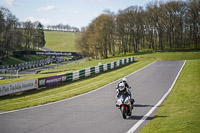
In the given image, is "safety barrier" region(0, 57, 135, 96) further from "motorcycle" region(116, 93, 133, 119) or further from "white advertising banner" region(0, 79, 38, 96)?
"motorcycle" region(116, 93, 133, 119)

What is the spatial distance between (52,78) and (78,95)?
22.2 ft

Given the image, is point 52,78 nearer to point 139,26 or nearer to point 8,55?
point 139,26

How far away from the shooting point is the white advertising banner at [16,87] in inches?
779

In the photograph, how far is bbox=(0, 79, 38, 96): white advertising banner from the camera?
1978cm

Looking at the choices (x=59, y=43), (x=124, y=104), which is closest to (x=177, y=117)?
(x=124, y=104)

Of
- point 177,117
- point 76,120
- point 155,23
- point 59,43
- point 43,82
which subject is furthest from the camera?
point 59,43

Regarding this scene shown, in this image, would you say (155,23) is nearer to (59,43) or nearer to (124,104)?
(124,104)

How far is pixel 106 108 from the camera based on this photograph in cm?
1387

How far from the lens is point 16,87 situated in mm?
21016

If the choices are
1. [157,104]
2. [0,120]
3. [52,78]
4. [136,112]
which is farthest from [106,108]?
[52,78]

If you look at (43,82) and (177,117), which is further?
(43,82)

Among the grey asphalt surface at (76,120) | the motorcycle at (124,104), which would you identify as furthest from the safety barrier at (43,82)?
the motorcycle at (124,104)

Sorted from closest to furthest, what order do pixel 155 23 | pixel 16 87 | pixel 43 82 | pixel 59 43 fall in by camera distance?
1. pixel 16 87
2. pixel 43 82
3. pixel 155 23
4. pixel 59 43

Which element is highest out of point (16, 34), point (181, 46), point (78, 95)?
point (16, 34)
